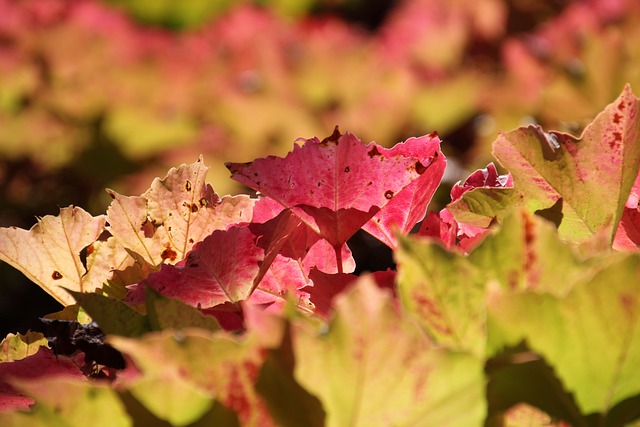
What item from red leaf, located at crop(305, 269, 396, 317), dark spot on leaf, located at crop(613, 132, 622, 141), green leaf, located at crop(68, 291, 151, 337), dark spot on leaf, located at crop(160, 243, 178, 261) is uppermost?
dark spot on leaf, located at crop(613, 132, 622, 141)

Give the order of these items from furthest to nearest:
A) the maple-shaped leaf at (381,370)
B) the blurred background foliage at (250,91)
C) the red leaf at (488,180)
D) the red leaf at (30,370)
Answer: the blurred background foliage at (250,91)
the red leaf at (488,180)
the red leaf at (30,370)
the maple-shaped leaf at (381,370)

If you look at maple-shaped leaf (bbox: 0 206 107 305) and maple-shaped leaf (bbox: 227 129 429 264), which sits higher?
maple-shaped leaf (bbox: 227 129 429 264)

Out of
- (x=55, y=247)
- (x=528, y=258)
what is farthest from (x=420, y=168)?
(x=55, y=247)

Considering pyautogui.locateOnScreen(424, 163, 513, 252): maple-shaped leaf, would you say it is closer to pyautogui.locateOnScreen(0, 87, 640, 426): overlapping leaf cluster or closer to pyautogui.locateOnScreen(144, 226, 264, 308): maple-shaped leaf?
pyautogui.locateOnScreen(0, 87, 640, 426): overlapping leaf cluster

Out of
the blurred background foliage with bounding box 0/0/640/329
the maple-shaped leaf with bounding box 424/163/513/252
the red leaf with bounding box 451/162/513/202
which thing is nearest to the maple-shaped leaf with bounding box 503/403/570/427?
the maple-shaped leaf with bounding box 424/163/513/252

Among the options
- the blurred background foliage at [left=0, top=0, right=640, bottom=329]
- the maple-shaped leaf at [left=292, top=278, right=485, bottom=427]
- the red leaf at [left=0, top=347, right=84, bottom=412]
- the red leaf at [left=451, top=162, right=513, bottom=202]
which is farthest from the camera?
the blurred background foliage at [left=0, top=0, right=640, bottom=329]

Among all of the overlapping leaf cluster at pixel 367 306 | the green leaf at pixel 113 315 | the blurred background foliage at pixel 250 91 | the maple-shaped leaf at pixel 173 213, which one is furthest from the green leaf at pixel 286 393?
the blurred background foliage at pixel 250 91

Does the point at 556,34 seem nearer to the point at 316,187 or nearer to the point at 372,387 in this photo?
the point at 316,187

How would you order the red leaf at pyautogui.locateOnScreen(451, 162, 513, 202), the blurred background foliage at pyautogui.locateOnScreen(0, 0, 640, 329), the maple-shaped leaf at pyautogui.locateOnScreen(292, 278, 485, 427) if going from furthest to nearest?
1. the blurred background foliage at pyautogui.locateOnScreen(0, 0, 640, 329)
2. the red leaf at pyautogui.locateOnScreen(451, 162, 513, 202)
3. the maple-shaped leaf at pyautogui.locateOnScreen(292, 278, 485, 427)

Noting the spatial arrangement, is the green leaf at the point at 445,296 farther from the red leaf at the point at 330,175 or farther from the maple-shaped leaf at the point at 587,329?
the red leaf at the point at 330,175
